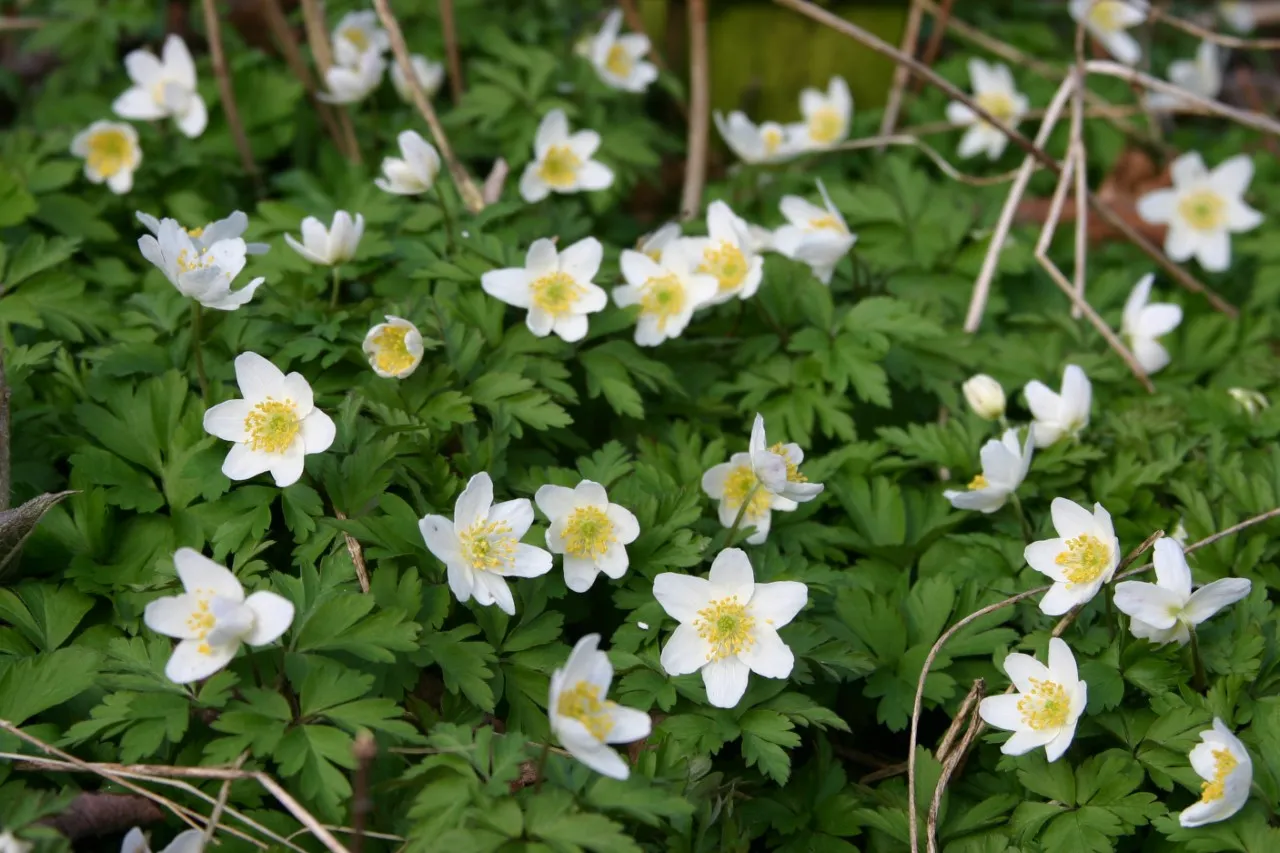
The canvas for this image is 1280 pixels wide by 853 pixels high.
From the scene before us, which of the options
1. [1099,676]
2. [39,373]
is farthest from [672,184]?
[1099,676]

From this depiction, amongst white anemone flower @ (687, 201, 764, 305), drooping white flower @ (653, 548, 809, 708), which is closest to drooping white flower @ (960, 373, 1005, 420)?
white anemone flower @ (687, 201, 764, 305)

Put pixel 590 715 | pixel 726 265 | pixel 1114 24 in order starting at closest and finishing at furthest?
1. pixel 590 715
2. pixel 726 265
3. pixel 1114 24

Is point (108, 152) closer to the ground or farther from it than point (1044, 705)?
farther from it

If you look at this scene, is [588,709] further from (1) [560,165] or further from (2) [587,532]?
(1) [560,165]

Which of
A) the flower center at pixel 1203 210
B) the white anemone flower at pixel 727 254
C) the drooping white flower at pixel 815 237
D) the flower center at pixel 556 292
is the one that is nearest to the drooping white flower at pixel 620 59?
the drooping white flower at pixel 815 237

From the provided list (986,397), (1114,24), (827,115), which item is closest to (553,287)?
(986,397)
